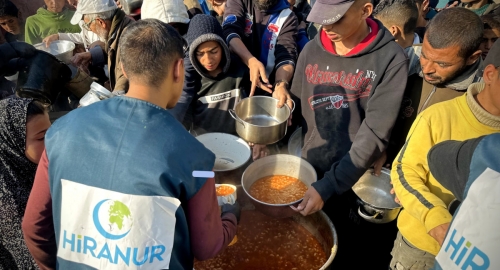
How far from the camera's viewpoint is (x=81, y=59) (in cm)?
414

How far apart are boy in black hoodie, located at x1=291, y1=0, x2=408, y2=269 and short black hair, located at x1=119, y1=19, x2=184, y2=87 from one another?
3.90ft

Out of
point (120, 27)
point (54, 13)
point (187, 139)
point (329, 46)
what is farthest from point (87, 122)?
point (54, 13)

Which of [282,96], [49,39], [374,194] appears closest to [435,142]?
[374,194]

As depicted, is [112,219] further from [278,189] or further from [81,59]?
[81,59]

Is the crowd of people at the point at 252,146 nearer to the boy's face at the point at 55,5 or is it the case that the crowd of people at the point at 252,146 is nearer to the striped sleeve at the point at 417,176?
the striped sleeve at the point at 417,176

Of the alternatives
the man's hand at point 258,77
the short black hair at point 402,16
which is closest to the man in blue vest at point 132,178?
the man's hand at point 258,77

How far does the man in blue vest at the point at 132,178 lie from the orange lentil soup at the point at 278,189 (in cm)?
93

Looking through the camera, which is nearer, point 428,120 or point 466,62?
point 428,120

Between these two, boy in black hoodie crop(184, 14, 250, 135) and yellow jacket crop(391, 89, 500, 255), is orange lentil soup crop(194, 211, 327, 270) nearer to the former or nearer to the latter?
yellow jacket crop(391, 89, 500, 255)

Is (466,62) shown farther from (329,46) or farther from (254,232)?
(254,232)

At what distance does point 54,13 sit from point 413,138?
19.3 ft

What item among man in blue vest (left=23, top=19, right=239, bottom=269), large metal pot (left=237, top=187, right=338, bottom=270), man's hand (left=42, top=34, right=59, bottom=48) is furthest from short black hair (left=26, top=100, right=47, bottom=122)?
man's hand (left=42, top=34, right=59, bottom=48)

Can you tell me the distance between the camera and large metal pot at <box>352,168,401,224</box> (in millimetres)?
2475

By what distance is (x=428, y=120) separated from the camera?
76.1 inches
